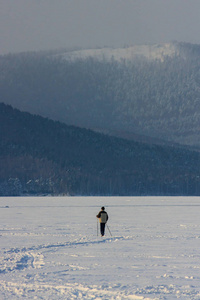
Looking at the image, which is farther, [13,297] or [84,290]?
[84,290]

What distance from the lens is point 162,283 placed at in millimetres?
18453

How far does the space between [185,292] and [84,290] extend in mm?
2674

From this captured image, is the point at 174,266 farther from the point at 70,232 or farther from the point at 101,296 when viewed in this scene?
the point at 70,232

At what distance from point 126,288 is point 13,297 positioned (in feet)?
10.7

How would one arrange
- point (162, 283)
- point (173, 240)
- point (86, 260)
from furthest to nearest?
point (173, 240) < point (86, 260) < point (162, 283)

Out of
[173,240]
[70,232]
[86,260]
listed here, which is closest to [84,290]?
[86,260]

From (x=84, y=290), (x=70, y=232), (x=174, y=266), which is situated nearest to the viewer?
(x=84, y=290)

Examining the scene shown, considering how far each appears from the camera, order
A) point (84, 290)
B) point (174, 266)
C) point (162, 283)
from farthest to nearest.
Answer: point (174, 266), point (162, 283), point (84, 290)

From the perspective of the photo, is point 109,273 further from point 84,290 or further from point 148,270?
point 84,290

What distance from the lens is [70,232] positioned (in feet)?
124

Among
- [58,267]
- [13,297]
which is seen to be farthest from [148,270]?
[13,297]

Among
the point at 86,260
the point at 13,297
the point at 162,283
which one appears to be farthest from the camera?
the point at 86,260

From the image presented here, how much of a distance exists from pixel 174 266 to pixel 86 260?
3498mm

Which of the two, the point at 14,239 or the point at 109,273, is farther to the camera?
the point at 14,239
